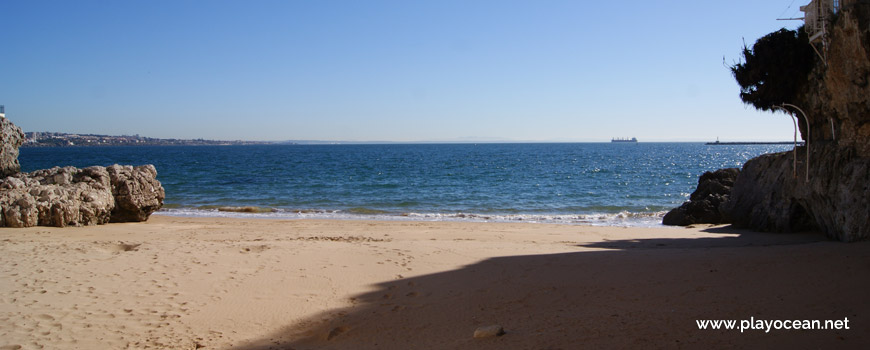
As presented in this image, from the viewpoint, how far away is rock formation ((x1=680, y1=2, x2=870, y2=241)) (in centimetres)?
958

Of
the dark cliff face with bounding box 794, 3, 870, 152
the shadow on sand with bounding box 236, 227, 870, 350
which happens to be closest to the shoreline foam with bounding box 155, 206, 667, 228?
the dark cliff face with bounding box 794, 3, 870, 152

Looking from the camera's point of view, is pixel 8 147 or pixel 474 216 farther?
pixel 474 216

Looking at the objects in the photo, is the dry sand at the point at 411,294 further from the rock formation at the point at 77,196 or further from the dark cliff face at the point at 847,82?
the rock formation at the point at 77,196

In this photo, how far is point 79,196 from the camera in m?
15.1

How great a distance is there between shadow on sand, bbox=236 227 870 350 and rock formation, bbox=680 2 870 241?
79.6 inches

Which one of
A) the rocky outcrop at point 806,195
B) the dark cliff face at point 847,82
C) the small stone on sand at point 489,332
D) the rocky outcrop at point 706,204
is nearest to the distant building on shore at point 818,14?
the dark cliff face at point 847,82

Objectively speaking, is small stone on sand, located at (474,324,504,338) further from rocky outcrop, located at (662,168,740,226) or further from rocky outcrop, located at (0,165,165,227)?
rocky outcrop, located at (662,168,740,226)

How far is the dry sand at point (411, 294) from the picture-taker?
5.52m

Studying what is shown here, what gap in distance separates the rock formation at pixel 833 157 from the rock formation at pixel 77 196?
17476mm

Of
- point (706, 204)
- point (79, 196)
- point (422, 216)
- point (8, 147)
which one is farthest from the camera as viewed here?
point (422, 216)

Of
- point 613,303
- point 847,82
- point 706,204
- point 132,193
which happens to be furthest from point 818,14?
point 132,193

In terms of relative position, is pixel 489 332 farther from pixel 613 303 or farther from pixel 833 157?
pixel 833 157

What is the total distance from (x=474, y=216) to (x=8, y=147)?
16115 mm

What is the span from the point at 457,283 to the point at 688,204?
1271cm
